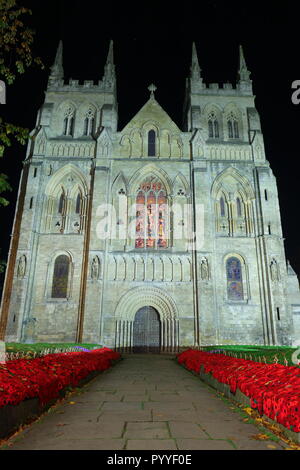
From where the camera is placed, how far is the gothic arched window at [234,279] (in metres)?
22.9

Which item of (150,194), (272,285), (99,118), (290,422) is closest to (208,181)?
(150,194)

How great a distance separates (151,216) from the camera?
979 inches

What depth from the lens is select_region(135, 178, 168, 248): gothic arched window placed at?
78.8 ft

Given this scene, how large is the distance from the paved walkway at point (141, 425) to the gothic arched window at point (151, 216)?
17297 mm

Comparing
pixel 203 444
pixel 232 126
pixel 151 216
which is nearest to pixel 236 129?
pixel 232 126

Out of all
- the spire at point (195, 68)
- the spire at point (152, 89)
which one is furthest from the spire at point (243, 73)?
the spire at point (152, 89)

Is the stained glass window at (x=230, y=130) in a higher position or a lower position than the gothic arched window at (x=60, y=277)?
higher

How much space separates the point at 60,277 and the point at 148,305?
6.86 metres

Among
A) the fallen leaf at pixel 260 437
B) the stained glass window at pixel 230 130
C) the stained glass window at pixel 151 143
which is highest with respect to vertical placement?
the stained glass window at pixel 230 130

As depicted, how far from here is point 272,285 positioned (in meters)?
22.0

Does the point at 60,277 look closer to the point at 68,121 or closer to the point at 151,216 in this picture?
the point at 151,216

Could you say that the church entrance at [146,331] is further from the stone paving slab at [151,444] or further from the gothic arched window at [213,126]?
the stone paving slab at [151,444]

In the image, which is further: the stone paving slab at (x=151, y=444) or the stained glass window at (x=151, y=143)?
the stained glass window at (x=151, y=143)
